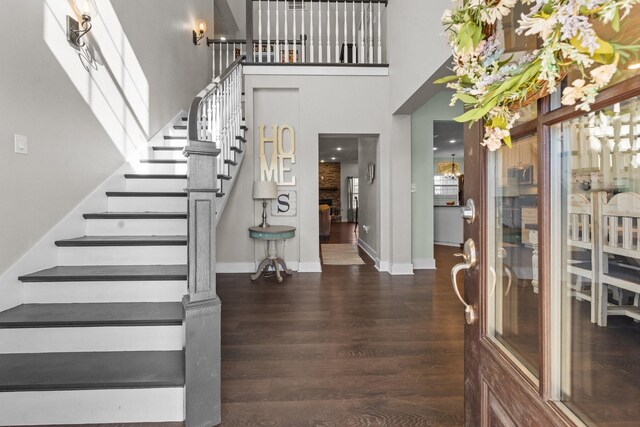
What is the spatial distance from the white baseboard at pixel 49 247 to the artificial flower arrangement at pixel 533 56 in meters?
2.63

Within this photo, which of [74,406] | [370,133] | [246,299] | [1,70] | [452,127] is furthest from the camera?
[452,127]

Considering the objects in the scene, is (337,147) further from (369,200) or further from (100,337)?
(100,337)

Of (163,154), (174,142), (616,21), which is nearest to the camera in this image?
(616,21)

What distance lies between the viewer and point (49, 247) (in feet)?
7.58

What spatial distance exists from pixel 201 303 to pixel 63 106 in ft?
6.75

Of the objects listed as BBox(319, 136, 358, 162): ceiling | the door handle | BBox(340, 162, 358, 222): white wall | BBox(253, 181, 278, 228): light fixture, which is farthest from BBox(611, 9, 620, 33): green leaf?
BBox(340, 162, 358, 222): white wall

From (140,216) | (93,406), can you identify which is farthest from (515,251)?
(140,216)

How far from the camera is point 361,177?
7051mm

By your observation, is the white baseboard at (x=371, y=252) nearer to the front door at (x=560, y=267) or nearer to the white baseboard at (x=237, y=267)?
the white baseboard at (x=237, y=267)

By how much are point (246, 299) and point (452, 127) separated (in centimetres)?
536

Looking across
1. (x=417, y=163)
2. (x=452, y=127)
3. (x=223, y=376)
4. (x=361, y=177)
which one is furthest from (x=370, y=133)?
(x=223, y=376)

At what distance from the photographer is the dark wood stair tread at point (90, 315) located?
1.81 meters

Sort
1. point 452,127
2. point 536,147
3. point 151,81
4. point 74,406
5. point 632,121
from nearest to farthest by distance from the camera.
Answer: point 632,121, point 536,147, point 74,406, point 151,81, point 452,127

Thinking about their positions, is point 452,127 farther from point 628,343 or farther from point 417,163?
point 628,343
